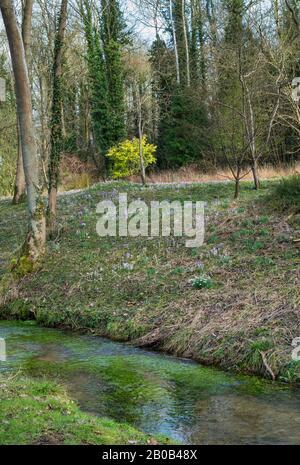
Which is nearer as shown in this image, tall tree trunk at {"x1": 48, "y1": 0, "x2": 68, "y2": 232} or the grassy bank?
the grassy bank

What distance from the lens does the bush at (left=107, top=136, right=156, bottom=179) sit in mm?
37500

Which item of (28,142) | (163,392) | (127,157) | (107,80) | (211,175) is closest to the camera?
(163,392)

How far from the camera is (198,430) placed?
7.14m

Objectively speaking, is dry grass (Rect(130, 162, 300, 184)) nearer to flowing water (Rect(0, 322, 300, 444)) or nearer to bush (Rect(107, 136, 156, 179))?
bush (Rect(107, 136, 156, 179))

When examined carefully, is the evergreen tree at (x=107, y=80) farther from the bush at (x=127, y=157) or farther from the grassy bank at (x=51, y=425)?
the grassy bank at (x=51, y=425)

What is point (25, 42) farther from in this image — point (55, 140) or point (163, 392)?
point (163, 392)

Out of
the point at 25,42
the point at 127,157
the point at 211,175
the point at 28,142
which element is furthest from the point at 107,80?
the point at 28,142

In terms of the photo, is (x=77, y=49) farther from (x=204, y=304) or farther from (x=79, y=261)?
(x=204, y=304)

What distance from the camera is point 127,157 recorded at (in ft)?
123

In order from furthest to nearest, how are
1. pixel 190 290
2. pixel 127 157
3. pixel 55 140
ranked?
pixel 127 157 < pixel 55 140 < pixel 190 290

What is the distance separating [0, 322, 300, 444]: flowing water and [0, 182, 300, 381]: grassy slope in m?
0.60

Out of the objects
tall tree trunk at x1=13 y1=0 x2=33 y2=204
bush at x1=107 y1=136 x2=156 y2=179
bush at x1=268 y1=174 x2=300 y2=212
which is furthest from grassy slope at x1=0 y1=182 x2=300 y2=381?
bush at x1=107 y1=136 x2=156 y2=179

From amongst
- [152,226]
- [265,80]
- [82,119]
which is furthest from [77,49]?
[152,226]

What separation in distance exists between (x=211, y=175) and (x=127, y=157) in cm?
825
